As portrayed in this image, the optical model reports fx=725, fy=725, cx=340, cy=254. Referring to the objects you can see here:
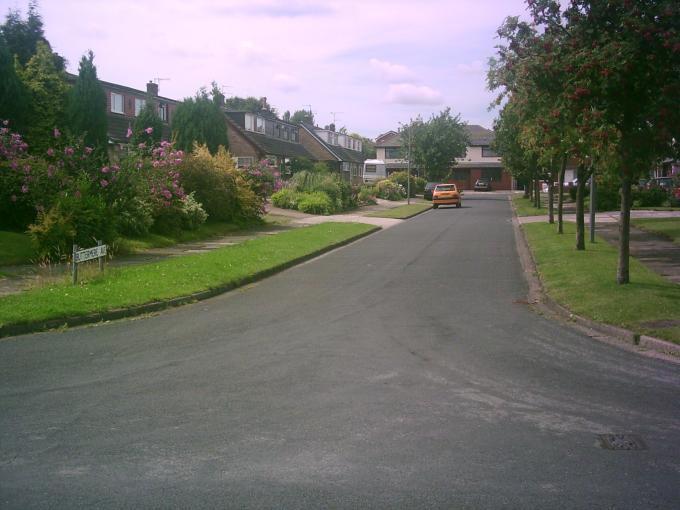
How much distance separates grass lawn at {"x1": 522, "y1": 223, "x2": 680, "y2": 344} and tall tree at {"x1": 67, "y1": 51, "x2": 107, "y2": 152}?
51.8ft

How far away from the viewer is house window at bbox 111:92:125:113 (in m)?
42.6

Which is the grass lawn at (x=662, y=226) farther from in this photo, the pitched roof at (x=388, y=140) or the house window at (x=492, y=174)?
the pitched roof at (x=388, y=140)

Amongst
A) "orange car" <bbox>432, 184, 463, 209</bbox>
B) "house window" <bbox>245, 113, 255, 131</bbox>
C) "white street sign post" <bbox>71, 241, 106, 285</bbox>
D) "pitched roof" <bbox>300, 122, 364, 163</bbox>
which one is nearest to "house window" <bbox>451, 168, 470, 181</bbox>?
"pitched roof" <bbox>300, 122, 364, 163</bbox>

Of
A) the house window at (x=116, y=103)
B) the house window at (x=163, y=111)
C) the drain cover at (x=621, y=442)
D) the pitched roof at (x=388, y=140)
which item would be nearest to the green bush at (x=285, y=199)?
the house window at (x=116, y=103)

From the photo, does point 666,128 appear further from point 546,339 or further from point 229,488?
point 229,488

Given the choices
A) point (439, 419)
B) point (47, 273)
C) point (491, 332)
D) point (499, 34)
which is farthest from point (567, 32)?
point (47, 273)

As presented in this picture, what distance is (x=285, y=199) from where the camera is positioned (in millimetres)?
41969

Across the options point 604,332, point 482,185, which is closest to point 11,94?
point 604,332

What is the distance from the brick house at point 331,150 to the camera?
73438mm

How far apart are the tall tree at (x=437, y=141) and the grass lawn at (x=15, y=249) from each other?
56425 millimetres

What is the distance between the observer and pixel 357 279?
16.0m

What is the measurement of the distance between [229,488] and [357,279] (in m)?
11.2

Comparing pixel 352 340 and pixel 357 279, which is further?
pixel 357 279

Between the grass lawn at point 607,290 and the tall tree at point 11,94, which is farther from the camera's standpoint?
the tall tree at point 11,94
